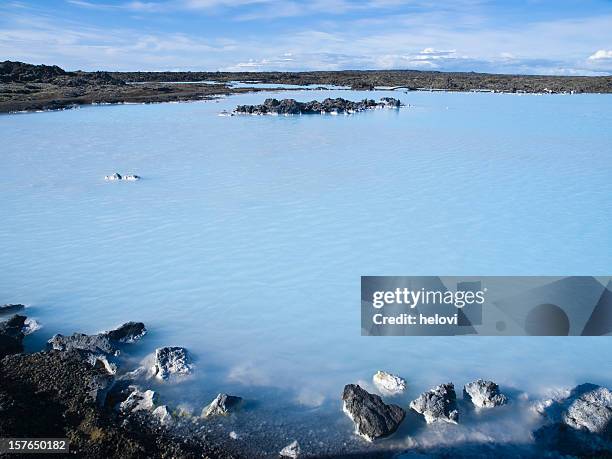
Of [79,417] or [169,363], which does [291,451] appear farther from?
[79,417]

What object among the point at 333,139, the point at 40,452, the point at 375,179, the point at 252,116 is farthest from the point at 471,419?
the point at 252,116

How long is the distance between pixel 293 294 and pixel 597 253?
669 centimetres

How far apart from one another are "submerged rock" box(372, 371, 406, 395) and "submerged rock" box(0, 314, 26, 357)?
5085 millimetres

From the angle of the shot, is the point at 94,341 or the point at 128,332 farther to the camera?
the point at 128,332

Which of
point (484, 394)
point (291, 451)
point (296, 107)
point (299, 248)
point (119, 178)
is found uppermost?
point (296, 107)

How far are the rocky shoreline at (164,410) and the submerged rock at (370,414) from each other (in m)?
0.01

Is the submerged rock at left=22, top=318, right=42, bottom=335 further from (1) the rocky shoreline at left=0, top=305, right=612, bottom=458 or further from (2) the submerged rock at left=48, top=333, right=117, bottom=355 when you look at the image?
(1) the rocky shoreline at left=0, top=305, right=612, bottom=458

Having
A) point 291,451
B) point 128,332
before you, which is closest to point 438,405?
point 291,451

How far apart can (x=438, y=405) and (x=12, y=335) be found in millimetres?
6033

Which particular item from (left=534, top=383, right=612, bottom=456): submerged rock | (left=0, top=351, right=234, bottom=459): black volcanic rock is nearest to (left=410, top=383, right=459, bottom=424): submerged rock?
(left=534, top=383, right=612, bottom=456): submerged rock

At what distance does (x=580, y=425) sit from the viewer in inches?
216

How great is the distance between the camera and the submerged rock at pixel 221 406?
5.70 meters

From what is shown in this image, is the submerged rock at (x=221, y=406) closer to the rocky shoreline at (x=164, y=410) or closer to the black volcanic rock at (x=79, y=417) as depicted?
the rocky shoreline at (x=164, y=410)

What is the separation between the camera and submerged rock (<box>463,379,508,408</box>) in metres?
5.90
